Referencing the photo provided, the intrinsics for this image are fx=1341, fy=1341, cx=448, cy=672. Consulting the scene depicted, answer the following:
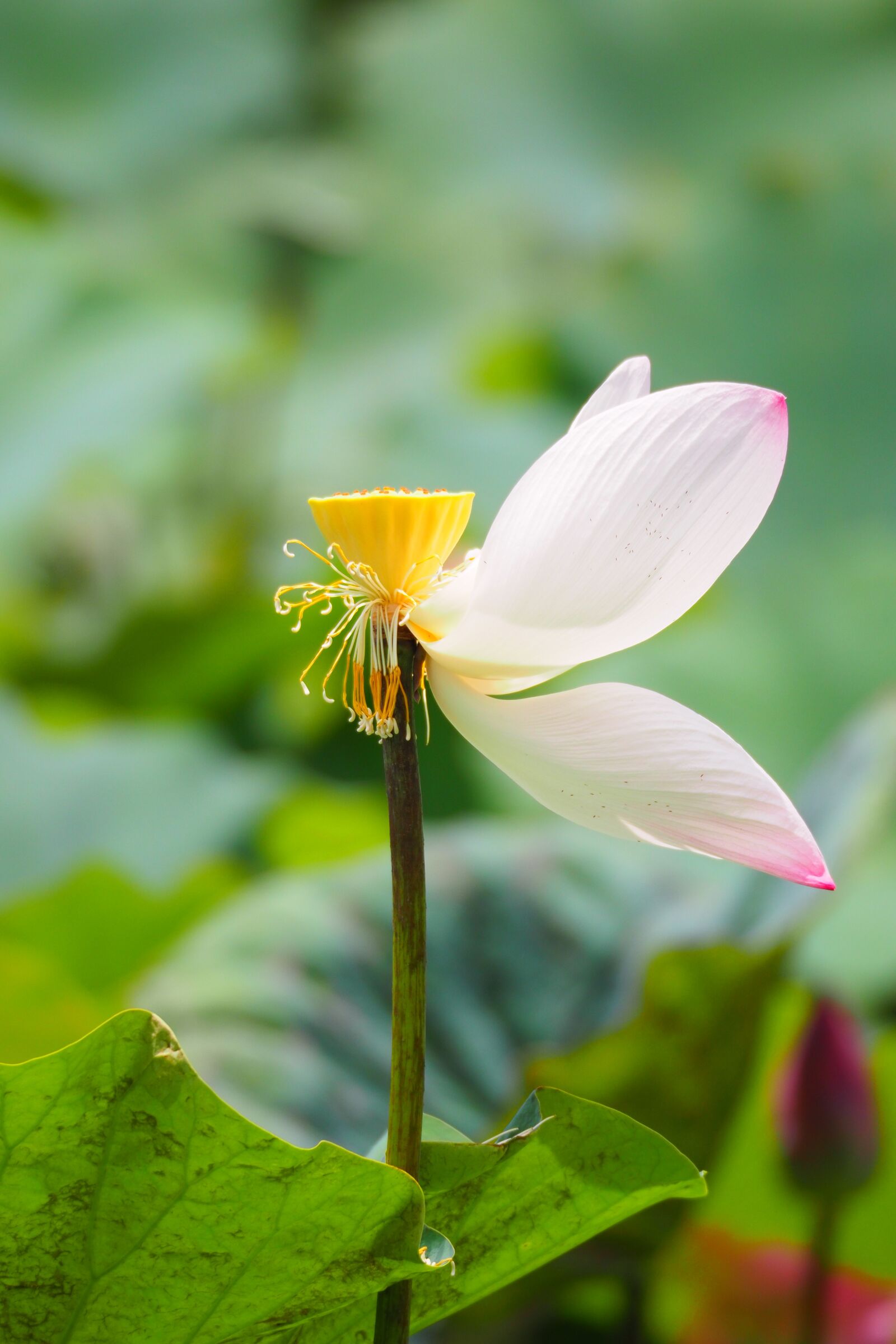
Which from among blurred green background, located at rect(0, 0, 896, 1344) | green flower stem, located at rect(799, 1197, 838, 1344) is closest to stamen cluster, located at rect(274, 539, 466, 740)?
blurred green background, located at rect(0, 0, 896, 1344)

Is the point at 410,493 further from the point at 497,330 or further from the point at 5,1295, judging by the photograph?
the point at 497,330

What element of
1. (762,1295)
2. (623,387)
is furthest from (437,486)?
(623,387)

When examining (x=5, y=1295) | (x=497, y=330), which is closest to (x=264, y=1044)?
(x=5, y=1295)

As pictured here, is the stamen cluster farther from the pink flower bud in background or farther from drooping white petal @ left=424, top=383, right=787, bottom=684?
the pink flower bud in background

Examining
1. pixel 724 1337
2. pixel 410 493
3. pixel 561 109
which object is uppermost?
pixel 561 109

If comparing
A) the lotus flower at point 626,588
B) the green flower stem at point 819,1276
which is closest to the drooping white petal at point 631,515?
the lotus flower at point 626,588

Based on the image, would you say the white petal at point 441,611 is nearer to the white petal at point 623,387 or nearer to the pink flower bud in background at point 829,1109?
the white petal at point 623,387
